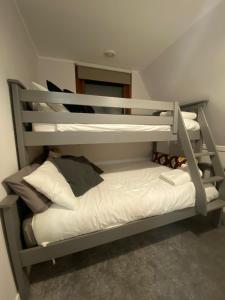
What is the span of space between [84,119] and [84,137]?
0.56 feet

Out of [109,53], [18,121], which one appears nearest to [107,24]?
[109,53]

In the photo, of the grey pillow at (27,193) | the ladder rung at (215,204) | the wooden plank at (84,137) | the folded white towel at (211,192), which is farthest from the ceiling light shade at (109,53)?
the ladder rung at (215,204)

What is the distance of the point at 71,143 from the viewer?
4.66ft

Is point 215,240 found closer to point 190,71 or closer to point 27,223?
point 27,223

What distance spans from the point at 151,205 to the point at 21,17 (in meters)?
2.31

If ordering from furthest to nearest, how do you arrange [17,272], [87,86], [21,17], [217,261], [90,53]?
[87,86] < [90,53] < [21,17] < [217,261] < [17,272]

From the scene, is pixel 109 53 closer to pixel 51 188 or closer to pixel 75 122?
pixel 75 122

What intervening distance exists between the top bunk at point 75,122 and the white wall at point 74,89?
1.23 meters

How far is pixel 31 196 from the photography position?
3.62 feet

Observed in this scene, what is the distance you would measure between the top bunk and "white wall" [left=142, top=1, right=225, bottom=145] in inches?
21.7

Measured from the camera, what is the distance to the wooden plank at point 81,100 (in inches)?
51.1

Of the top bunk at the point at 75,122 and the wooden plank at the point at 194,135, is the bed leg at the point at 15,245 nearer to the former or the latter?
the top bunk at the point at 75,122

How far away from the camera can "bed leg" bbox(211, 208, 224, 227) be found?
1.85 meters

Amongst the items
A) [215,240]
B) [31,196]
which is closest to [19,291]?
[31,196]
